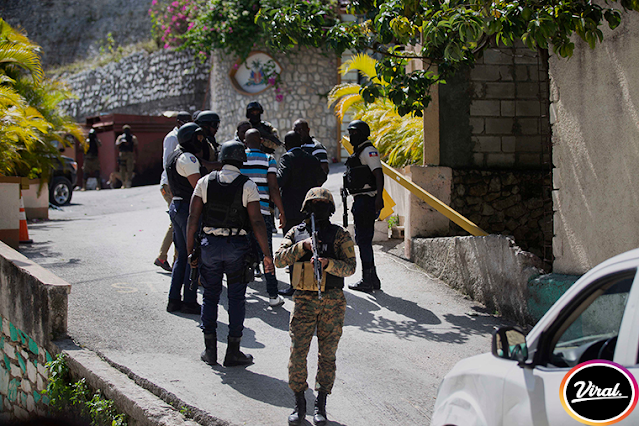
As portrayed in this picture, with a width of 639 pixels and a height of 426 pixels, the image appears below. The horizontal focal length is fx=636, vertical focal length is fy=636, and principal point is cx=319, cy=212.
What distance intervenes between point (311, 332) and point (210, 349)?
122 cm

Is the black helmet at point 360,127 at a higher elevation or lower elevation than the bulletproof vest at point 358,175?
higher

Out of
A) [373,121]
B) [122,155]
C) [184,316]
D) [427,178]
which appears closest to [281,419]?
[184,316]

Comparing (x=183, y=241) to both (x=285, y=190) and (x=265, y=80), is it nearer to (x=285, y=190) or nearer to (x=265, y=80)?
(x=285, y=190)

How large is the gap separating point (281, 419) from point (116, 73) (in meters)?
23.5

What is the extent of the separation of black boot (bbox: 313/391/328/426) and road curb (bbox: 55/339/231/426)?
57 cm

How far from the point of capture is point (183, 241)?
6.21 meters

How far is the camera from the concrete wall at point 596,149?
557cm

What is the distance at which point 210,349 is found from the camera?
510cm

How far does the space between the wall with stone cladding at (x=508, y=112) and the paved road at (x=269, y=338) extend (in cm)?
208

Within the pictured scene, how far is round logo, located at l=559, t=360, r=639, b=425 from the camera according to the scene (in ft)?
6.27

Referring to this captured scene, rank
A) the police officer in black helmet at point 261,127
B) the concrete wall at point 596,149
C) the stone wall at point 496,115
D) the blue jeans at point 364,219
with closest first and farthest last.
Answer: the concrete wall at point 596,149
the blue jeans at point 364,219
the police officer in black helmet at point 261,127
the stone wall at point 496,115

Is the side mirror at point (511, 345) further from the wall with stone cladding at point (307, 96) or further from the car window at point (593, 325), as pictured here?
the wall with stone cladding at point (307, 96)

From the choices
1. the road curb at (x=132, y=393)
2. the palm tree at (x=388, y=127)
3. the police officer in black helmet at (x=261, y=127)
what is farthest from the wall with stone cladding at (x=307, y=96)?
the road curb at (x=132, y=393)

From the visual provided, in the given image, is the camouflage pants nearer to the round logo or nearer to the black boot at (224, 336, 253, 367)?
the black boot at (224, 336, 253, 367)
